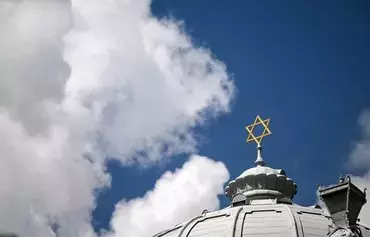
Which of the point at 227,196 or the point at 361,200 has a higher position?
the point at 227,196

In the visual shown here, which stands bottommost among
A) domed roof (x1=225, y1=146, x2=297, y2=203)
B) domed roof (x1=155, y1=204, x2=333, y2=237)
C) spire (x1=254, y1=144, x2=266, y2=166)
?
domed roof (x1=155, y1=204, x2=333, y2=237)

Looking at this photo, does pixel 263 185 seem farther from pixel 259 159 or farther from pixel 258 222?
pixel 258 222

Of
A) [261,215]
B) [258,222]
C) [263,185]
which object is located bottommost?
[258,222]

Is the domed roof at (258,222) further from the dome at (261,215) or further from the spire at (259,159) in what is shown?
the spire at (259,159)

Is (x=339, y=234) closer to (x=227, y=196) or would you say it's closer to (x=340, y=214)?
(x=340, y=214)

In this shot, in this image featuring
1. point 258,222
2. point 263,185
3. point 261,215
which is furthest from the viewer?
point 263,185

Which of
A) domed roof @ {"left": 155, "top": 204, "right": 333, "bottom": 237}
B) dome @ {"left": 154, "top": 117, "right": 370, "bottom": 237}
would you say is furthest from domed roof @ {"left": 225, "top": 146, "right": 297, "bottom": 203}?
domed roof @ {"left": 155, "top": 204, "right": 333, "bottom": 237}

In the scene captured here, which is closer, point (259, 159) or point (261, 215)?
A: point (261, 215)

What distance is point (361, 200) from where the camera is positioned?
2266 cm

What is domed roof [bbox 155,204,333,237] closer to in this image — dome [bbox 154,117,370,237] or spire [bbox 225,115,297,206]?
dome [bbox 154,117,370,237]

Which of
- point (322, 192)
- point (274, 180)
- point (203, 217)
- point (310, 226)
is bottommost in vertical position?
point (322, 192)

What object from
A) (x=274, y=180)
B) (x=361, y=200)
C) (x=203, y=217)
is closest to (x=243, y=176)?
(x=274, y=180)

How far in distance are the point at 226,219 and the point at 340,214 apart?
2155 cm

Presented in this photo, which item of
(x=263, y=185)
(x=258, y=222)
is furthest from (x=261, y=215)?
(x=263, y=185)
